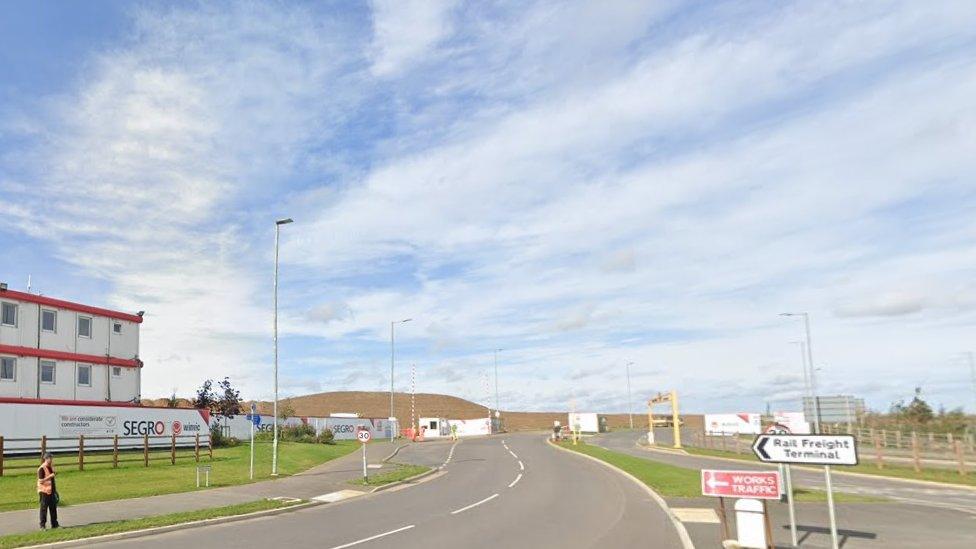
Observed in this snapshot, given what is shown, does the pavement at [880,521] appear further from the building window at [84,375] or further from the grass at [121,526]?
the building window at [84,375]

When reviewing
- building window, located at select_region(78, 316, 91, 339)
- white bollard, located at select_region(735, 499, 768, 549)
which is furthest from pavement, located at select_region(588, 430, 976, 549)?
building window, located at select_region(78, 316, 91, 339)

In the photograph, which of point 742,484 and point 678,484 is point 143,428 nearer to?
point 678,484

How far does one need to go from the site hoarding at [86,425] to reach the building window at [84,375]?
3.95m

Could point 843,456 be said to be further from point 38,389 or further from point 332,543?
point 38,389

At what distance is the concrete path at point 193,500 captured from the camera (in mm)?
18812

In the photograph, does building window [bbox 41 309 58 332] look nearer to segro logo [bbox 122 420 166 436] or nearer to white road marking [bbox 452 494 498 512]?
segro logo [bbox 122 420 166 436]

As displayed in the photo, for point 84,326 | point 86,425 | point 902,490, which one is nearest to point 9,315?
point 84,326

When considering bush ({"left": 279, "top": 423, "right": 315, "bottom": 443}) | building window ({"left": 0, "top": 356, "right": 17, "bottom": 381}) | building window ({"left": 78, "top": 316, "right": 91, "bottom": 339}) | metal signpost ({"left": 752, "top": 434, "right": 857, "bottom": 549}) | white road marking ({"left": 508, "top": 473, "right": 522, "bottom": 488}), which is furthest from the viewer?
bush ({"left": 279, "top": 423, "right": 315, "bottom": 443})

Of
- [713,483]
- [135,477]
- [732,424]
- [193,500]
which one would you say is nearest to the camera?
[713,483]

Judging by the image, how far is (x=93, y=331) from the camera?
135 feet

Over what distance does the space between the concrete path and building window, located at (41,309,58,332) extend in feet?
54.4

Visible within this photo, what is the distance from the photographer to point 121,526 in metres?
17.1

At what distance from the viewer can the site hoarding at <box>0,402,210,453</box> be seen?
32188mm

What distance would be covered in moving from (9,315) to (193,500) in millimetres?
20159
